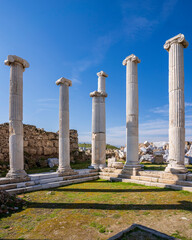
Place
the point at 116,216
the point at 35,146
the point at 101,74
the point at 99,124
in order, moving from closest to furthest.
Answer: the point at 116,216 → the point at 99,124 → the point at 101,74 → the point at 35,146

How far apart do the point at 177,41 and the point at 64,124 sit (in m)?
9.41

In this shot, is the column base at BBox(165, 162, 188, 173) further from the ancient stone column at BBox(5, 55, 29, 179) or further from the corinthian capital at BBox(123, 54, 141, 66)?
the ancient stone column at BBox(5, 55, 29, 179)

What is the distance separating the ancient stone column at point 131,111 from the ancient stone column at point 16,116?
7.17 meters

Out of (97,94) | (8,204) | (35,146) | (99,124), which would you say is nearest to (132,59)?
(97,94)

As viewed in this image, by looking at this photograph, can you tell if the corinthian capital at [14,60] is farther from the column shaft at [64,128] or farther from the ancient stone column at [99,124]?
the ancient stone column at [99,124]

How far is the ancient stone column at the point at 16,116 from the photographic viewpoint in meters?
10.4

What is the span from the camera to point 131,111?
12836 mm

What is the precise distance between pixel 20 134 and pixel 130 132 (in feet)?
24.5

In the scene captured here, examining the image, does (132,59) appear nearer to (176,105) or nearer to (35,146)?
(176,105)

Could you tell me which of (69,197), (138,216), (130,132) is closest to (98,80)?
(130,132)

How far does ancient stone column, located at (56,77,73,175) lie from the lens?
13.0 metres

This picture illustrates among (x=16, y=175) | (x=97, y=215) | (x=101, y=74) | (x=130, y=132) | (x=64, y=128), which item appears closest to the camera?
(x=97, y=215)

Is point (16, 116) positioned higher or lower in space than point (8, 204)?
higher

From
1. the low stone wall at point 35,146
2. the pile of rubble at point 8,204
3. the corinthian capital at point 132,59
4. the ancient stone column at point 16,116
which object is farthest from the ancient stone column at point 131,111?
the low stone wall at point 35,146
